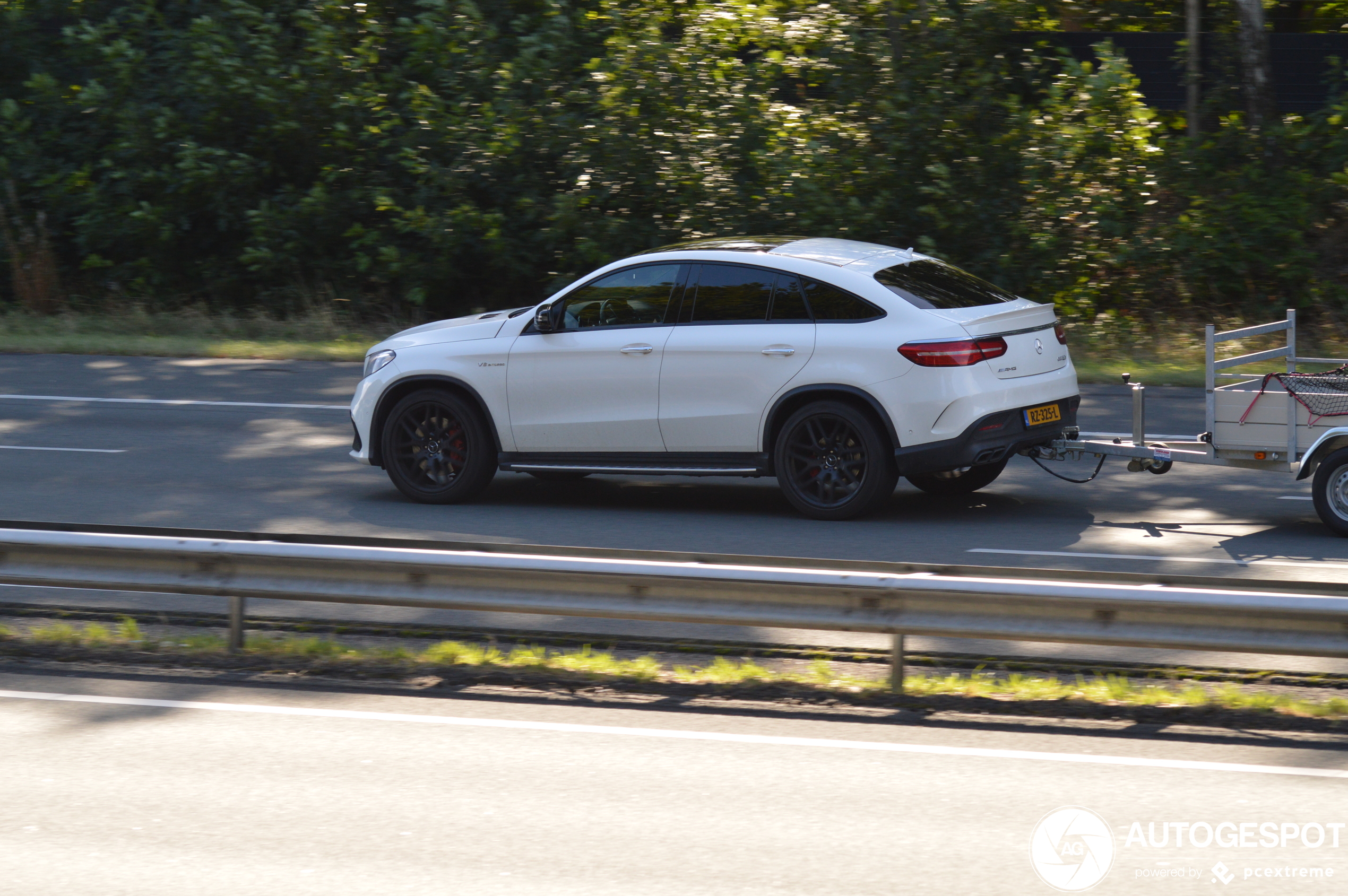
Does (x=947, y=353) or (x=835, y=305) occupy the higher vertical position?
(x=835, y=305)

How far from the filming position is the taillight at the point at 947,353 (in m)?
8.93

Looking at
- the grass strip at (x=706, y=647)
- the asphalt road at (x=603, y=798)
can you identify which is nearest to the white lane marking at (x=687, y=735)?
the asphalt road at (x=603, y=798)

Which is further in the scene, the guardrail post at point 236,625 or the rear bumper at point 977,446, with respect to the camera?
the rear bumper at point 977,446

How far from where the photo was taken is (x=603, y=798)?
5113mm

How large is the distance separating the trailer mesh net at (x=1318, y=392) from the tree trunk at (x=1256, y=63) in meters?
12.4

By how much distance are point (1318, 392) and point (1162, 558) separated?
1.35m

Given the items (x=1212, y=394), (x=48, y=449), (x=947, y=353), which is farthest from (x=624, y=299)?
(x=48, y=449)

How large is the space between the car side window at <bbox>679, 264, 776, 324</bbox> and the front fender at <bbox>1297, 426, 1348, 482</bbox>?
10.7 feet

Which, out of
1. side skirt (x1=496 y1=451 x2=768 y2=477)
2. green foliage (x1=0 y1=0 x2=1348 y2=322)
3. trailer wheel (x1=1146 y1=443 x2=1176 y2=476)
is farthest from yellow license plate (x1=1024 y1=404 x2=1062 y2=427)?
green foliage (x1=0 y1=0 x2=1348 y2=322)

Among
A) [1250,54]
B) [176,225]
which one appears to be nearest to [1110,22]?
[1250,54]

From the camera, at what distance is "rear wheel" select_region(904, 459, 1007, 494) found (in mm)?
10375

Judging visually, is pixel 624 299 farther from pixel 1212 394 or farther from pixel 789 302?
pixel 1212 394

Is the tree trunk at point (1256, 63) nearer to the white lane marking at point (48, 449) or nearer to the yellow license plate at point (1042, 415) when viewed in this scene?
the yellow license plate at point (1042, 415)

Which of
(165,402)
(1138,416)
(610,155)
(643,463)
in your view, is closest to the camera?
(1138,416)
